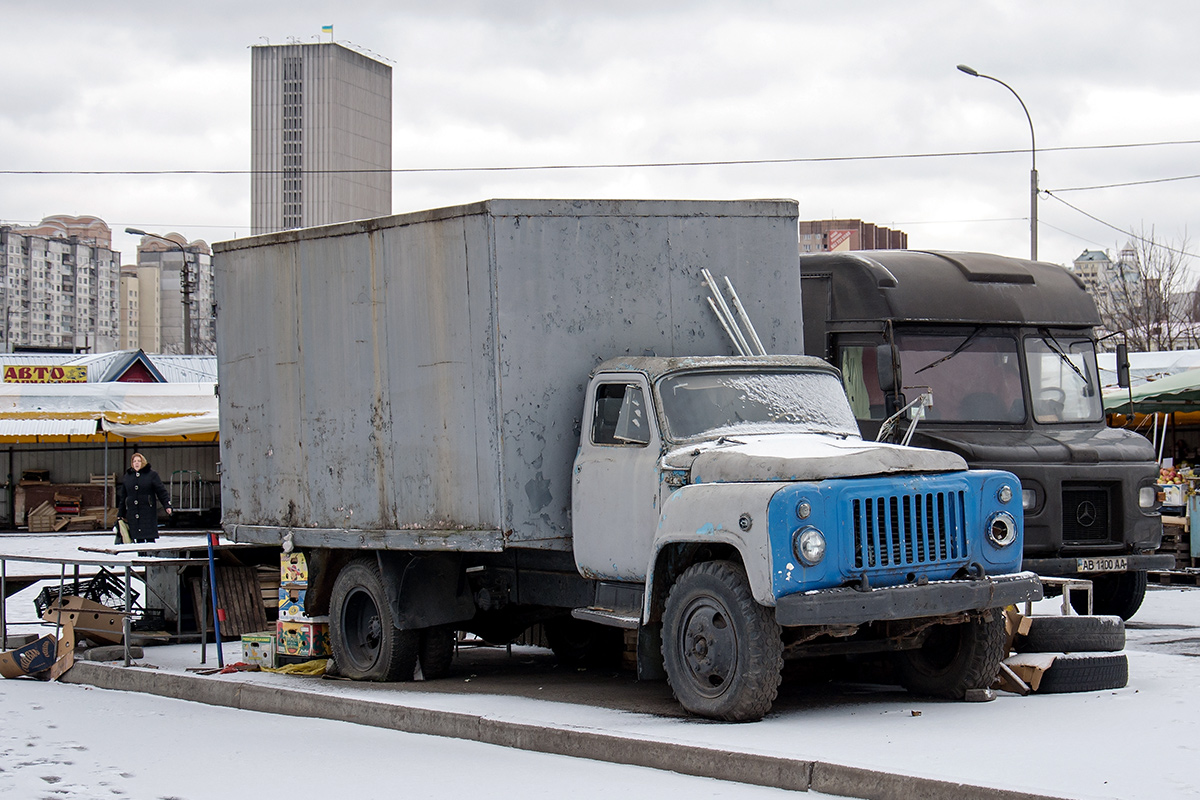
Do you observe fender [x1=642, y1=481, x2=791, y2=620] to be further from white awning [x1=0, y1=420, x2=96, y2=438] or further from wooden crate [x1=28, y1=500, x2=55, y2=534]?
wooden crate [x1=28, y1=500, x2=55, y2=534]

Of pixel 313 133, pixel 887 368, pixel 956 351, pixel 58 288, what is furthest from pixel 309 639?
pixel 313 133

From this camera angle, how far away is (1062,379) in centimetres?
1376

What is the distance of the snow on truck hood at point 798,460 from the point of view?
8.02 m

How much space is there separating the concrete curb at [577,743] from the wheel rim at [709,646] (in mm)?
789

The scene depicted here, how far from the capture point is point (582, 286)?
9867 mm

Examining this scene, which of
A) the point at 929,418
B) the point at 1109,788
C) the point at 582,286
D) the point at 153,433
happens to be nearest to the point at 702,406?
the point at 582,286

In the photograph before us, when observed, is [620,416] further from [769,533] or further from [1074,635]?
[1074,635]

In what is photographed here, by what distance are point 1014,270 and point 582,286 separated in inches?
232

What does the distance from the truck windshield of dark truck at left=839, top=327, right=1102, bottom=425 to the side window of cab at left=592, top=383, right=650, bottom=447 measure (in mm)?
4227

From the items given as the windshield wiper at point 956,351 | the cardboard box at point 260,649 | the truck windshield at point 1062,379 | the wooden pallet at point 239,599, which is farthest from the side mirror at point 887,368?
the wooden pallet at point 239,599

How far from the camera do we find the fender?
7.75 metres

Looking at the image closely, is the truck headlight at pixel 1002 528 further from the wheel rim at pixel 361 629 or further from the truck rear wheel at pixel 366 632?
the wheel rim at pixel 361 629

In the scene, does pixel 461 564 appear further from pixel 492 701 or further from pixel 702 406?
pixel 702 406

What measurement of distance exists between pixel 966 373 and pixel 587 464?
528 cm
